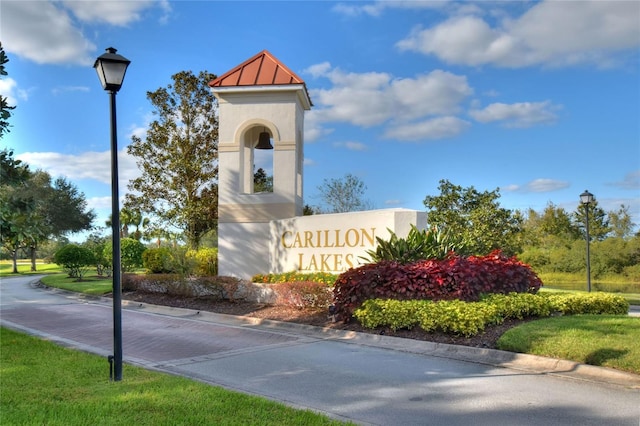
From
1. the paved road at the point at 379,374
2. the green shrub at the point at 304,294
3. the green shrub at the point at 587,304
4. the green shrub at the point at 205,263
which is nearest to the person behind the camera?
the paved road at the point at 379,374

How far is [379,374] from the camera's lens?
7230 millimetres

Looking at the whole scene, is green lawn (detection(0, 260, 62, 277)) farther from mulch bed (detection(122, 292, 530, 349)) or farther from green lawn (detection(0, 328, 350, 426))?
green lawn (detection(0, 328, 350, 426))

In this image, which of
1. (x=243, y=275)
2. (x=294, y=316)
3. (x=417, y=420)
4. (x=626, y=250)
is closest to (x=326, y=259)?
(x=294, y=316)

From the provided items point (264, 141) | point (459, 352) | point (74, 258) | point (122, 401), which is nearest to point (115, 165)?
point (122, 401)

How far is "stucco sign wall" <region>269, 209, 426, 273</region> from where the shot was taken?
12555 mm

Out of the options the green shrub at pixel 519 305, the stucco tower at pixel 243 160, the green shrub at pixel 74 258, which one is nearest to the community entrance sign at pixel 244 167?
the stucco tower at pixel 243 160

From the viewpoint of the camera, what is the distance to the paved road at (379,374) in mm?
5453

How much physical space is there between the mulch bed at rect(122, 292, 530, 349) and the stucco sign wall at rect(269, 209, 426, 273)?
5.85 feet

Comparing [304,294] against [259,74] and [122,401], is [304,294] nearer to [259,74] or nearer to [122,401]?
[122,401]

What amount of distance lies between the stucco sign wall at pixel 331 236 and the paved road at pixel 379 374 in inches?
116

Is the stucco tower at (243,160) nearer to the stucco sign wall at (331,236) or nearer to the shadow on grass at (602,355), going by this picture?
the stucco sign wall at (331,236)

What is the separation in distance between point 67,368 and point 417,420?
16.8 ft

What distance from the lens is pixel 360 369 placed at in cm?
754

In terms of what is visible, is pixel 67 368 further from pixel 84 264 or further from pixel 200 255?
pixel 84 264
